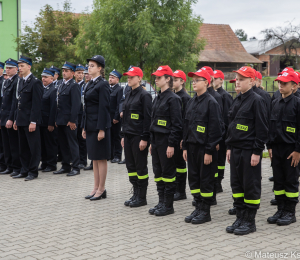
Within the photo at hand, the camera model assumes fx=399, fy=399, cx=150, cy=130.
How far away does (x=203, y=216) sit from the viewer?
5.70 metres

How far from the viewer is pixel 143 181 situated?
6.70m

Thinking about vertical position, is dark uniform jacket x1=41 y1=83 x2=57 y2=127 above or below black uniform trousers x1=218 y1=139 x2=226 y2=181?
above

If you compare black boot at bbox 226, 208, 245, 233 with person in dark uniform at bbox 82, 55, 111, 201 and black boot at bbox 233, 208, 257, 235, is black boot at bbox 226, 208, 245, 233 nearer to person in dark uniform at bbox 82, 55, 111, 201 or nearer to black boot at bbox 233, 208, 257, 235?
black boot at bbox 233, 208, 257, 235

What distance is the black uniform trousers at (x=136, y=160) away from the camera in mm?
6590

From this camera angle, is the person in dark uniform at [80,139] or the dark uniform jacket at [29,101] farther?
the person in dark uniform at [80,139]

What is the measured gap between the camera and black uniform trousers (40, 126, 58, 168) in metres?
9.84

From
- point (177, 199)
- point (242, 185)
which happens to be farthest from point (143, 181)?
point (242, 185)

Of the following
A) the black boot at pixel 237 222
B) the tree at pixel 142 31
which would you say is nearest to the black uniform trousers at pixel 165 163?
the black boot at pixel 237 222

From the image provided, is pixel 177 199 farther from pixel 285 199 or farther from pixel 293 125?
pixel 293 125

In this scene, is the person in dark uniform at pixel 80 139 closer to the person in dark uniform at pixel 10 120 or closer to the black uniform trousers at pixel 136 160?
the person in dark uniform at pixel 10 120

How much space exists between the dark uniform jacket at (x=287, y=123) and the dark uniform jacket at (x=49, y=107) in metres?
5.73

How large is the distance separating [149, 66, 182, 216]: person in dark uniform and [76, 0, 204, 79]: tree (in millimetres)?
16500

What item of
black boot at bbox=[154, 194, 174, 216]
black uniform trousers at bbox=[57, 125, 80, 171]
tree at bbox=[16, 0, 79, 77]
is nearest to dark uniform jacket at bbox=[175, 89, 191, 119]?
black boot at bbox=[154, 194, 174, 216]

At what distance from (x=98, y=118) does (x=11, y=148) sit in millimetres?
3657
